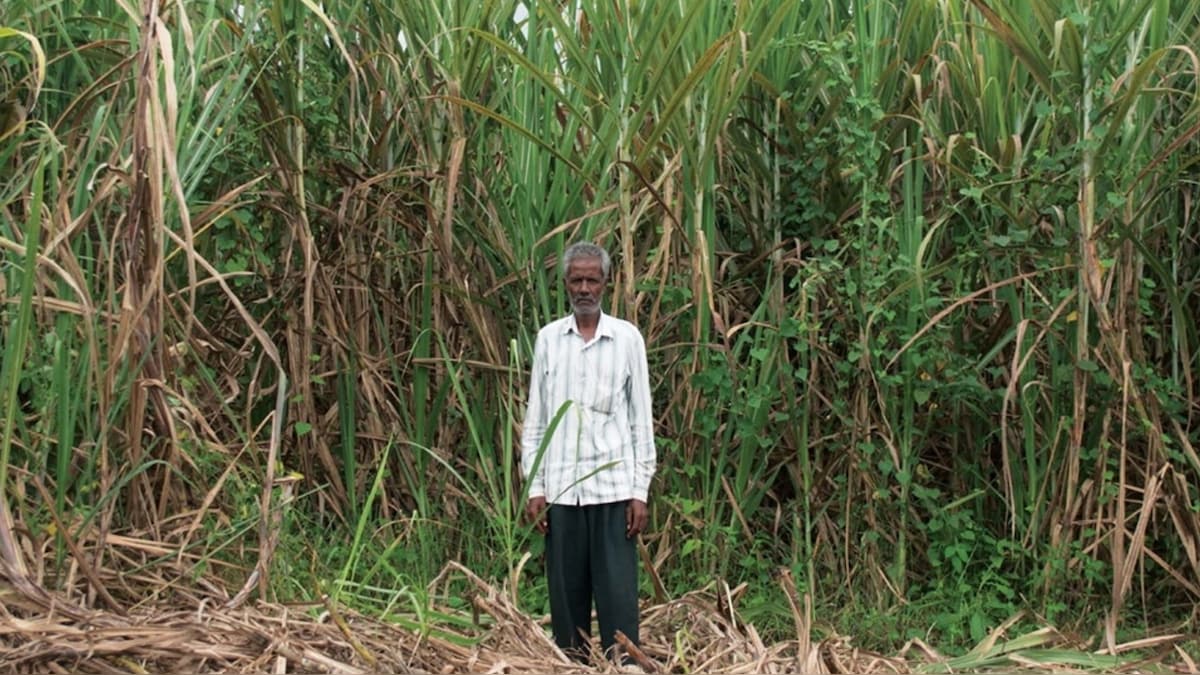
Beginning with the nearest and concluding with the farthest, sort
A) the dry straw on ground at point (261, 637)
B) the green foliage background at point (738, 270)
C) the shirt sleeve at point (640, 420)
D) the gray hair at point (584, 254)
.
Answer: the dry straw on ground at point (261, 637)
the gray hair at point (584, 254)
the shirt sleeve at point (640, 420)
the green foliage background at point (738, 270)

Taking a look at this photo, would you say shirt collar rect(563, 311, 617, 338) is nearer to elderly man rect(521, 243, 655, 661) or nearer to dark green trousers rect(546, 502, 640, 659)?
elderly man rect(521, 243, 655, 661)

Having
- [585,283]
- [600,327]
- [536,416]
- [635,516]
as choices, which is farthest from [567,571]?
[585,283]

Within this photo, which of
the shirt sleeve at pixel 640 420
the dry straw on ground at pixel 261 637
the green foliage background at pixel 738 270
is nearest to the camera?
the dry straw on ground at pixel 261 637

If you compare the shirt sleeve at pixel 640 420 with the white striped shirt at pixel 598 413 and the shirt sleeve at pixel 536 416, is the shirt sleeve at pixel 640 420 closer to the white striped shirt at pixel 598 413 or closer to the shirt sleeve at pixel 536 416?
the white striped shirt at pixel 598 413

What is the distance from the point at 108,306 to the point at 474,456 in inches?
55.3

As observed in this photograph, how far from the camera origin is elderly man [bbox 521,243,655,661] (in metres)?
3.46

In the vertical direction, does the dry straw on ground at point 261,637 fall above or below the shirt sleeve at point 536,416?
below

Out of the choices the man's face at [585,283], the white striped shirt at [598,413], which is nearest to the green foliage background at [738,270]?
the white striped shirt at [598,413]

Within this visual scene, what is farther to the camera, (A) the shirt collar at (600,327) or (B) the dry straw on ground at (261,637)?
(A) the shirt collar at (600,327)

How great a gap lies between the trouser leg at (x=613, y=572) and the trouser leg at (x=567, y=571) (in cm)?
4

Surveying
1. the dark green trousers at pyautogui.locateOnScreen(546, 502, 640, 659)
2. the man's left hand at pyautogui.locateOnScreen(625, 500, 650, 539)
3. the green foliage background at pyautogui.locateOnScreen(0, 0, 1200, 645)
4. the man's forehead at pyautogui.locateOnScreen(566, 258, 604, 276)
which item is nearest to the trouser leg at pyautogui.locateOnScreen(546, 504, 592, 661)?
the dark green trousers at pyautogui.locateOnScreen(546, 502, 640, 659)

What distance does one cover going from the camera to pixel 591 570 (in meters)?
3.53

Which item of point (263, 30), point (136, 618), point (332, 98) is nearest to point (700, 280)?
point (332, 98)

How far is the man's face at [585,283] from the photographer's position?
3.43 metres
